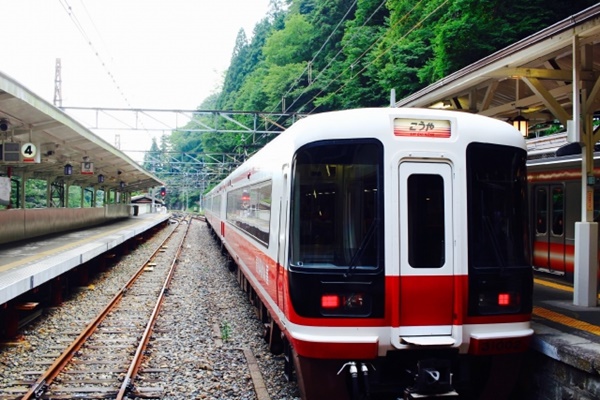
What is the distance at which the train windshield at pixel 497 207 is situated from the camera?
4684 mm

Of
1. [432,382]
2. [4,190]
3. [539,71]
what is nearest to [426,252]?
[432,382]

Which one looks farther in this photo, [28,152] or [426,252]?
[28,152]

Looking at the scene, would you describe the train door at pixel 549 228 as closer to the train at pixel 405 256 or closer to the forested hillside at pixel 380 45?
the forested hillside at pixel 380 45

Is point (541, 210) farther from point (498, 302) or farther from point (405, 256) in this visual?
point (405, 256)

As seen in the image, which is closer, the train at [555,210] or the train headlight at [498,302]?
the train headlight at [498,302]

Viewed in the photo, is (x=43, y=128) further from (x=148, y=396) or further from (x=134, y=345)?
(x=148, y=396)

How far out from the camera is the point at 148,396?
18.4 feet

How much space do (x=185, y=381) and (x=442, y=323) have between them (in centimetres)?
297

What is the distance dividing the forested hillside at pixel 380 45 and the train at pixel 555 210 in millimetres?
4124

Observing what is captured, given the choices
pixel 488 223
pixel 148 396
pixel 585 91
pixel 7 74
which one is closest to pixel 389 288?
pixel 488 223

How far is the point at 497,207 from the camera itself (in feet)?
15.7

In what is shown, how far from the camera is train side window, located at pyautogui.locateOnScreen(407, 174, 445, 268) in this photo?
4578mm

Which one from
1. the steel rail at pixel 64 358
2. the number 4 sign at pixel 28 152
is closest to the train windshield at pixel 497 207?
A: the steel rail at pixel 64 358

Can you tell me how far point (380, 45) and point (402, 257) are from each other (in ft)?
77.6
